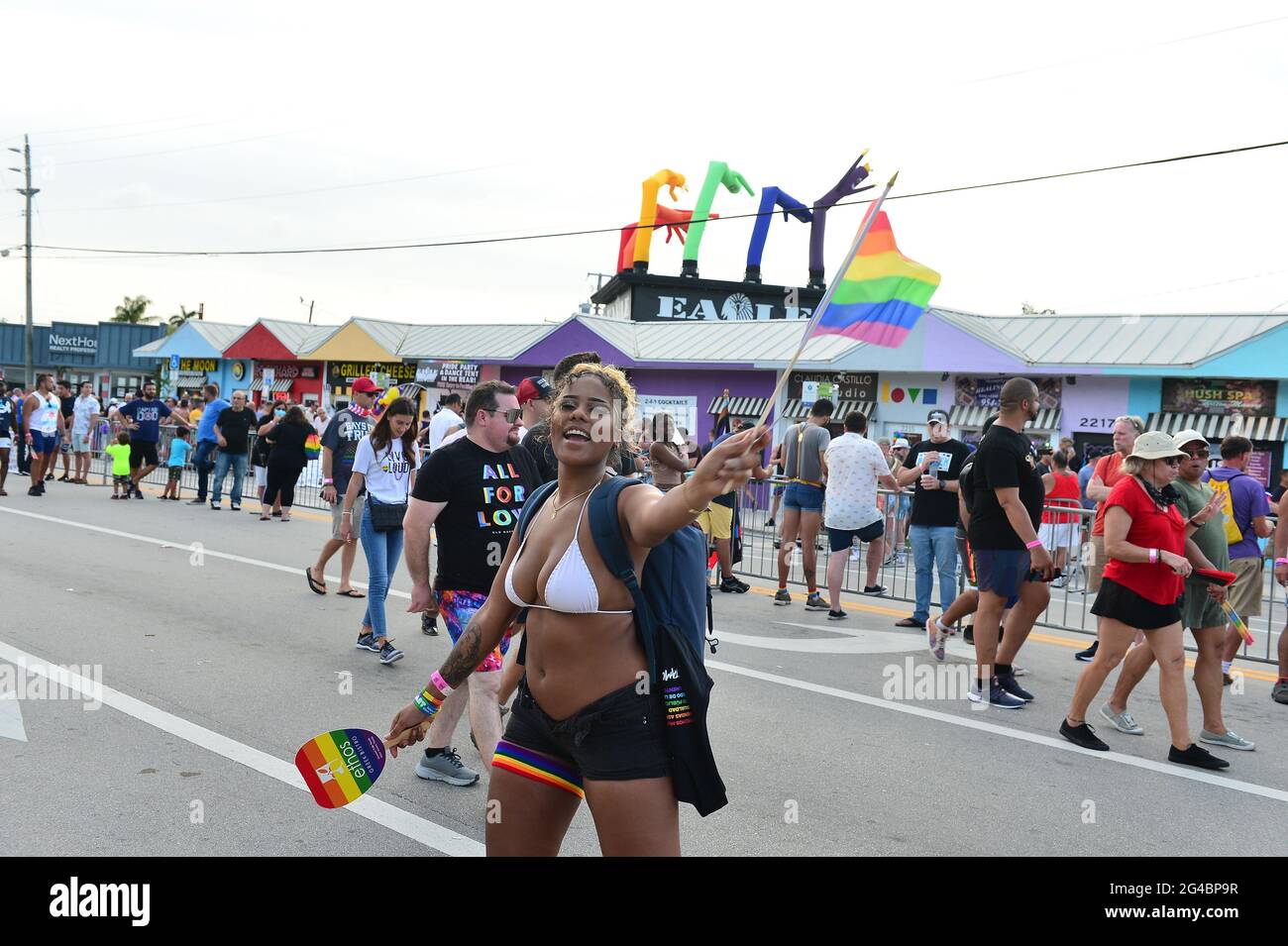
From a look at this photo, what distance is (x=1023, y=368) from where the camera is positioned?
22.1m

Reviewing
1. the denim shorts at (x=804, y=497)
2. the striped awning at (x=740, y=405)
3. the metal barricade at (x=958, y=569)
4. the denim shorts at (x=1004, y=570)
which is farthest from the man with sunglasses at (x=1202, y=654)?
the striped awning at (x=740, y=405)

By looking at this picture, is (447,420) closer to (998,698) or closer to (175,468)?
(998,698)

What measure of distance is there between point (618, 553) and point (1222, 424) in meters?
20.6

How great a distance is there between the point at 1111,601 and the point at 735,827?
2699 mm

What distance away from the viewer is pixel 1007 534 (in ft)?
23.7

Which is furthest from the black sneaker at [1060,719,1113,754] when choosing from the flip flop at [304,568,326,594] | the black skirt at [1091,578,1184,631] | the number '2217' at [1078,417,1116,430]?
the number '2217' at [1078,417,1116,430]

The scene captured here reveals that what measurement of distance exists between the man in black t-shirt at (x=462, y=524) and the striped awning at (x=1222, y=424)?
683 inches

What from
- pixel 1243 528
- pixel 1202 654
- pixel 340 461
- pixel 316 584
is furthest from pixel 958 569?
pixel 316 584

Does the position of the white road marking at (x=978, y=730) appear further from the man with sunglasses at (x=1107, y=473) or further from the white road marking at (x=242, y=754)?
the man with sunglasses at (x=1107, y=473)

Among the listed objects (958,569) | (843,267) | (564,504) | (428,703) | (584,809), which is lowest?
(584,809)

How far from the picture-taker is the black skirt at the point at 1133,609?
6113 millimetres

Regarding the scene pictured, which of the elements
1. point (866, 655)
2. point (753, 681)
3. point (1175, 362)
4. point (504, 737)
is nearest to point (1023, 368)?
point (1175, 362)

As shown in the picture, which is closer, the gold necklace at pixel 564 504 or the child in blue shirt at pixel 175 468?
the gold necklace at pixel 564 504

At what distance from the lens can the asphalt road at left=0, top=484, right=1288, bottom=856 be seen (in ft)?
15.6
